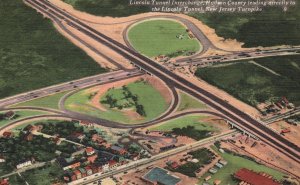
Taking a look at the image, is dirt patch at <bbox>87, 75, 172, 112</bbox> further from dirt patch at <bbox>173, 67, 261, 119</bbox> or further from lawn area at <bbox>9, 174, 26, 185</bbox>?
lawn area at <bbox>9, 174, 26, 185</bbox>

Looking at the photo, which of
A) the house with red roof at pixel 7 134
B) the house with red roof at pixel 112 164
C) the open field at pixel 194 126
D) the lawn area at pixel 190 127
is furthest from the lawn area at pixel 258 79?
the house with red roof at pixel 7 134

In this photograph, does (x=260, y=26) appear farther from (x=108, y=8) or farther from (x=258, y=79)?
(x=108, y=8)

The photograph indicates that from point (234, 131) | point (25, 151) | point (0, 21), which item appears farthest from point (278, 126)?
point (0, 21)

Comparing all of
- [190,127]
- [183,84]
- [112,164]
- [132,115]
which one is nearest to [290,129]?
[190,127]

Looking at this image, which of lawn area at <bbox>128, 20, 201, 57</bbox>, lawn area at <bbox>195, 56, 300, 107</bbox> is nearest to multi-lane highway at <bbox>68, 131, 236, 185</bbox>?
lawn area at <bbox>195, 56, 300, 107</bbox>

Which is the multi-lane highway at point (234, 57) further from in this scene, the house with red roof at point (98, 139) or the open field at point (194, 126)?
the house with red roof at point (98, 139)

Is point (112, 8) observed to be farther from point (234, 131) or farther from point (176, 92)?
point (234, 131)

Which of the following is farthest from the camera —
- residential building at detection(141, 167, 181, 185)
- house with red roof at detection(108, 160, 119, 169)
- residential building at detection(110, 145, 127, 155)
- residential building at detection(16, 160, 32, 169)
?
residential building at detection(110, 145, 127, 155)
